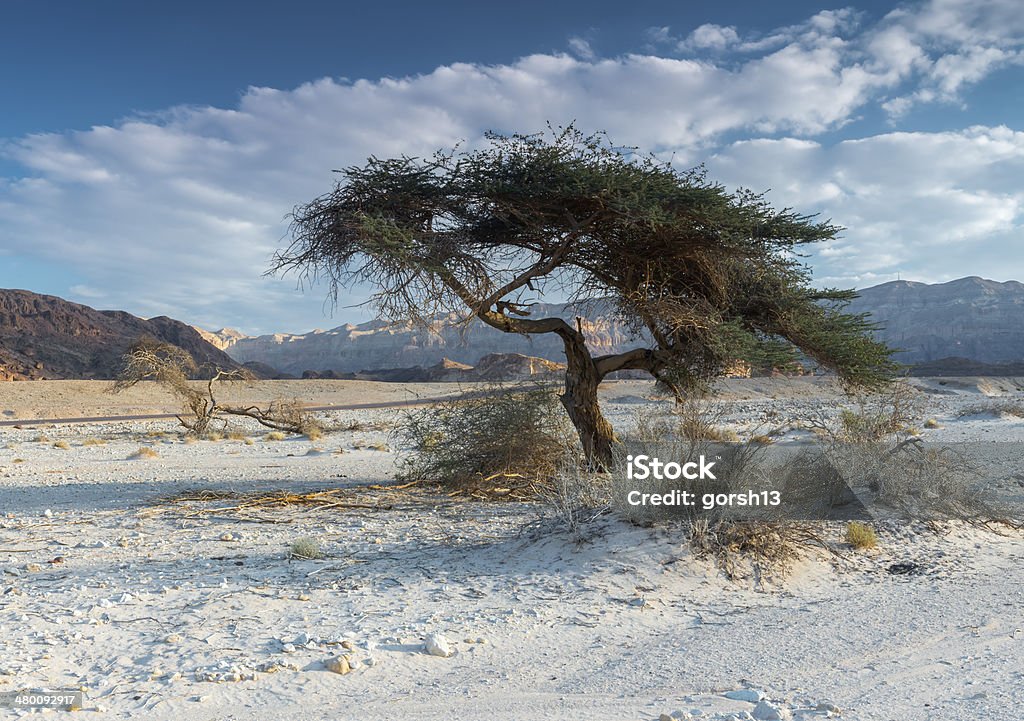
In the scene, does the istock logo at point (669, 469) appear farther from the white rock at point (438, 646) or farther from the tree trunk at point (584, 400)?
the tree trunk at point (584, 400)

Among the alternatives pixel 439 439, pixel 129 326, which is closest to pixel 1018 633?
pixel 439 439

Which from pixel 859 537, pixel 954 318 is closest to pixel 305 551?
pixel 859 537

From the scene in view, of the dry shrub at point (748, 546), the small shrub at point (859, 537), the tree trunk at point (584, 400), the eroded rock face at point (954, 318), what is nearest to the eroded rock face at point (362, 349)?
the eroded rock face at point (954, 318)

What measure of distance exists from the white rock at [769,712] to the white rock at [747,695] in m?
0.12

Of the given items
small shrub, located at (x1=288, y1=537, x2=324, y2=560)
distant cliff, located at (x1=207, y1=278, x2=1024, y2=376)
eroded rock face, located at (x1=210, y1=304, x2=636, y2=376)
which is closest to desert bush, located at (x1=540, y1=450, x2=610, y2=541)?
small shrub, located at (x1=288, y1=537, x2=324, y2=560)

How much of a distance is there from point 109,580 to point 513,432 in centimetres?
589

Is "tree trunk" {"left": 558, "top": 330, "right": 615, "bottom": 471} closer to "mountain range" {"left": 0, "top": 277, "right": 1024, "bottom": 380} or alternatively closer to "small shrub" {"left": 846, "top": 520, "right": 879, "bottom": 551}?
"small shrub" {"left": 846, "top": 520, "right": 879, "bottom": 551}

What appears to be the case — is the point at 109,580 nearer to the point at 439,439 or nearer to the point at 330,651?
the point at 330,651

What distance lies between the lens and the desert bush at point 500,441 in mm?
11102

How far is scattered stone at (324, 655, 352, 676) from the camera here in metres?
4.32

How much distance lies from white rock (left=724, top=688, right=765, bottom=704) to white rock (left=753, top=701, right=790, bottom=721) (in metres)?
0.12

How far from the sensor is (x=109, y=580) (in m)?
6.21

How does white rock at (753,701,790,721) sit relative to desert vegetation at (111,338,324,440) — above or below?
below

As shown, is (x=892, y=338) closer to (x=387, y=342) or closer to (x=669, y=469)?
(x=387, y=342)
